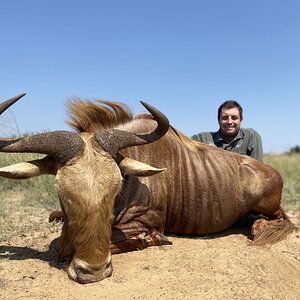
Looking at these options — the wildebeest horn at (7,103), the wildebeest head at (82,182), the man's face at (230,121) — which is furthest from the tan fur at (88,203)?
the man's face at (230,121)

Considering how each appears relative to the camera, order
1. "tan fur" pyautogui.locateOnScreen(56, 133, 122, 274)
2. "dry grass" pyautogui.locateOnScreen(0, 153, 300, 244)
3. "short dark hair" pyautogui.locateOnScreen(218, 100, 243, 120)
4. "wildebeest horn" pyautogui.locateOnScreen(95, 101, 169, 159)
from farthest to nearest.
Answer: "short dark hair" pyautogui.locateOnScreen(218, 100, 243, 120) < "dry grass" pyautogui.locateOnScreen(0, 153, 300, 244) < "wildebeest horn" pyautogui.locateOnScreen(95, 101, 169, 159) < "tan fur" pyautogui.locateOnScreen(56, 133, 122, 274)

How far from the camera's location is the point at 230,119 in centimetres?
717

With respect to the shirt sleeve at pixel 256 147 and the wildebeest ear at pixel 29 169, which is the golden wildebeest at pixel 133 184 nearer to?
the wildebeest ear at pixel 29 169

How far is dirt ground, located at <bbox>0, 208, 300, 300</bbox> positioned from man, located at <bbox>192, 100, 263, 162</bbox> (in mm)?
2072

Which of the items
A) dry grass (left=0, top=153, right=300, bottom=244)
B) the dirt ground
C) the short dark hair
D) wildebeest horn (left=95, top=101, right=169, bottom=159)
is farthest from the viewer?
the short dark hair

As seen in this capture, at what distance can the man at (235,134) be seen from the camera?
7.17 metres

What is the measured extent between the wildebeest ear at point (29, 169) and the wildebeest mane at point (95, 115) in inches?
32.4

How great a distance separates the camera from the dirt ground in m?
3.67

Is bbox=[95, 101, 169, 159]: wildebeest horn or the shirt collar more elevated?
bbox=[95, 101, 169, 159]: wildebeest horn

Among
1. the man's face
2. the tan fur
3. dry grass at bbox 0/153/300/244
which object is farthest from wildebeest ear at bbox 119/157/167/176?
the man's face

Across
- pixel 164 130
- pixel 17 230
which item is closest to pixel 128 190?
pixel 164 130

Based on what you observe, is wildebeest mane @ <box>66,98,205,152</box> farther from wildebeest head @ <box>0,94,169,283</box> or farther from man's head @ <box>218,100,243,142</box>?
man's head @ <box>218,100,243,142</box>

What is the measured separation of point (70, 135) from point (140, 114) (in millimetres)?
1577

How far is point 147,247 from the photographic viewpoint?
4949 millimetres
